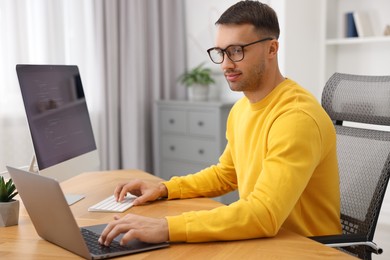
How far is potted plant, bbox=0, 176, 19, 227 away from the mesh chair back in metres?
1.08

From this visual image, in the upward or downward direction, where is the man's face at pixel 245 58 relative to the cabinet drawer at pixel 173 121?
upward

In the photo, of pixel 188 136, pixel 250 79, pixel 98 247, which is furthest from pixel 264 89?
pixel 188 136

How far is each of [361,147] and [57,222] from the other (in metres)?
1.11

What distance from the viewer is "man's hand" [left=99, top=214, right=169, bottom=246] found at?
1.25 metres

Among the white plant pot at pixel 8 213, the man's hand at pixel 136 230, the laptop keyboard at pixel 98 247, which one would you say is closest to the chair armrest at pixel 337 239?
the man's hand at pixel 136 230

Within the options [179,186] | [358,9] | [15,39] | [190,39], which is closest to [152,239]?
[179,186]

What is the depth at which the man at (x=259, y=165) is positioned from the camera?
50.9 inches

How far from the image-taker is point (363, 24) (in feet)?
11.5

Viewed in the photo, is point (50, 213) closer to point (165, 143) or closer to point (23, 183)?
point (23, 183)

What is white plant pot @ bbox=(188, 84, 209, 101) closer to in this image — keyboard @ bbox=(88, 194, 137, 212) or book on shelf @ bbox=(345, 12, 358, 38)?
book on shelf @ bbox=(345, 12, 358, 38)

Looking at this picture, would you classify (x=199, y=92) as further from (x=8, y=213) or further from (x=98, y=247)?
(x=98, y=247)

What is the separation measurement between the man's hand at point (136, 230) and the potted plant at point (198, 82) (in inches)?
109

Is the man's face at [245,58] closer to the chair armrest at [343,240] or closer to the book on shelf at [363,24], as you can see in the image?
the chair armrest at [343,240]

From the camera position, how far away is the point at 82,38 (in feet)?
12.2
